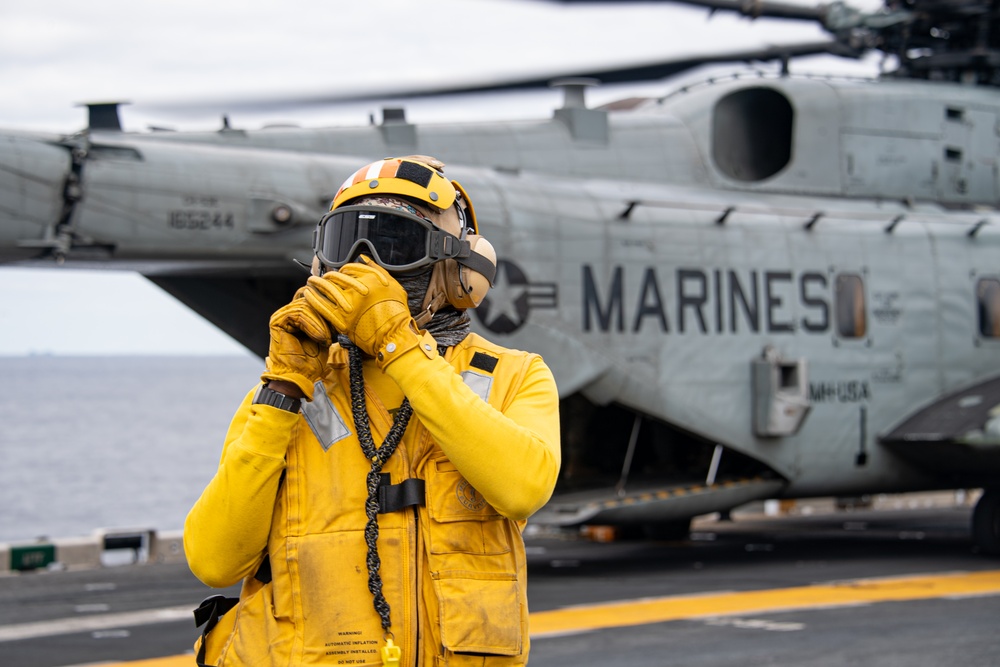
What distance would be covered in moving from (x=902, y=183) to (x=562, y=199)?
4712 mm

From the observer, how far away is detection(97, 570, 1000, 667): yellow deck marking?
30.9 ft

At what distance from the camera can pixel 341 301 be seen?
274 cm

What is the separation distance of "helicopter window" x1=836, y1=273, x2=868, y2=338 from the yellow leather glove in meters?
10.9

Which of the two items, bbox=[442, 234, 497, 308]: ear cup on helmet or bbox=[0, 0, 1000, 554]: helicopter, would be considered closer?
bbox=[442, 234, 497, 308]: ear cup on helmet

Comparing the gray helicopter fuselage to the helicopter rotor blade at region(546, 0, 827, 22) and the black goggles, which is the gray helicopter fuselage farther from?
the black goggles

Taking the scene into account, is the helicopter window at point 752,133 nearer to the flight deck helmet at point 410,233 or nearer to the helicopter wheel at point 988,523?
the helicopter wheel at point 988,523

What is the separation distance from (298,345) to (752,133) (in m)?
12.2

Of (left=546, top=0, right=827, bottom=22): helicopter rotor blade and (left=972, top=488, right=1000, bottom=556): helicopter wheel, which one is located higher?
(left=546, top=0, right=827, bottom=22): helicopter rotor blade

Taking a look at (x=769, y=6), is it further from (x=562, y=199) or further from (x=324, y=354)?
(x=324, y=354)

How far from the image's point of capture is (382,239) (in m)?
2.93

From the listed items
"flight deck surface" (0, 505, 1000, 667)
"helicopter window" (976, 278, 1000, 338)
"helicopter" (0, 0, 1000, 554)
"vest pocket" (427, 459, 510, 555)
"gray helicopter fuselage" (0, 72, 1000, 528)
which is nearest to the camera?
"vest pocket" (427, 459, 510, 555)

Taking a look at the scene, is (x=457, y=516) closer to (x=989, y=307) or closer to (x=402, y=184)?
(x=402, y=184)

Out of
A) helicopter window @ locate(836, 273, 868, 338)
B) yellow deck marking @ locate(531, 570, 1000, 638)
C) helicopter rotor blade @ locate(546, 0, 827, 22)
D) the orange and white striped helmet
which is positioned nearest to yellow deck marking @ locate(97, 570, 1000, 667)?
yellow deck marking @ locate(531, 570, 1000, 638)

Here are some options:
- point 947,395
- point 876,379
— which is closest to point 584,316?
point 876,379
